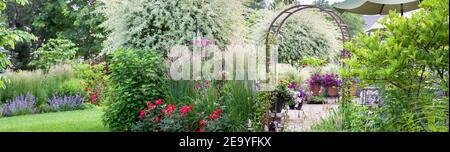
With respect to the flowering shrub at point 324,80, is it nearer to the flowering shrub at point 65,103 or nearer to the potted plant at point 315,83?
the potted plant at point 315,83

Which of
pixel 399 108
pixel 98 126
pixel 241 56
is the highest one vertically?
pixel 241 56

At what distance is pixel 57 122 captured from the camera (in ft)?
17.6

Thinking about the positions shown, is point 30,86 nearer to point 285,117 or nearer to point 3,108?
point 3,108

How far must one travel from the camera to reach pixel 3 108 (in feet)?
20.7

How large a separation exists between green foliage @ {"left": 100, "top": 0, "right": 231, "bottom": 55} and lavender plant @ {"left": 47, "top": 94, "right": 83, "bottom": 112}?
107 cm

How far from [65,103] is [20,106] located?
2.11 ft

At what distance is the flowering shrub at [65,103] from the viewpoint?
6.65 m

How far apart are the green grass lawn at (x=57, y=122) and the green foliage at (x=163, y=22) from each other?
139cm

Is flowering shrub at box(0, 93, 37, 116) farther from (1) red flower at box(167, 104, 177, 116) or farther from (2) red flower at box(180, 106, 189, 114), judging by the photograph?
(2) red flower at box(180, 106, 189, 114)

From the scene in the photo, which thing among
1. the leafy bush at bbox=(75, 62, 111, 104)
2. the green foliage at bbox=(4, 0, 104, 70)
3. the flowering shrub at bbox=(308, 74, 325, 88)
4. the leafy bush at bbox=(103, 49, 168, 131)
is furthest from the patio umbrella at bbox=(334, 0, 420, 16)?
the green foliage at bbox=(4, 0, 104, 70)


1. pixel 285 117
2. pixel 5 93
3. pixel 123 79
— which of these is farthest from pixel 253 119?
pixel 5 93

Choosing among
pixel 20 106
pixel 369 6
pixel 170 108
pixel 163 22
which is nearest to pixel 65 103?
pixel 20 106

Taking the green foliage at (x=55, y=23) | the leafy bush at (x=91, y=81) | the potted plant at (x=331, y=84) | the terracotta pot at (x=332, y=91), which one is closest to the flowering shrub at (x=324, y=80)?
the potted plant at (x=331, y=84)
